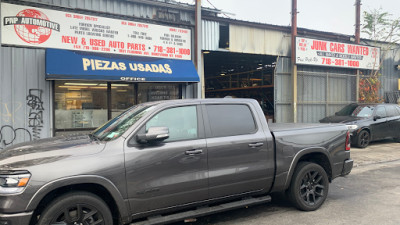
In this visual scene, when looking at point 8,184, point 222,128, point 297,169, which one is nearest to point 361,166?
Answer: point 297,169

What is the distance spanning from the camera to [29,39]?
28.5ft

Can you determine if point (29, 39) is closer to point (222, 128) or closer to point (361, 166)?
point (222, 128)

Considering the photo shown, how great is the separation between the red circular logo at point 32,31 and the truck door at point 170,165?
262 inches

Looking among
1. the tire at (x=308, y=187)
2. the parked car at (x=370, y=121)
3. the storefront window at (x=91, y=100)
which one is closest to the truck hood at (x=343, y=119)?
the parked car at (x=370, y=121)

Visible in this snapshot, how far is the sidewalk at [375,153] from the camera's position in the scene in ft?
29.6

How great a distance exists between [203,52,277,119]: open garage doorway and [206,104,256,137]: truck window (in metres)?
8.18

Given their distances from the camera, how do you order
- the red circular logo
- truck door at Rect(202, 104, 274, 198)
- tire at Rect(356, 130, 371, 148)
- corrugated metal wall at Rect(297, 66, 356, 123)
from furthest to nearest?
corrugated metal wall at Rect(297, 66, 356, 123), tire at Rect(356, 130, 371, 148), the red circular logo, truck door at Rect(202, 104, 274, 198)

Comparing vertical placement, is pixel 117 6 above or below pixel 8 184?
above

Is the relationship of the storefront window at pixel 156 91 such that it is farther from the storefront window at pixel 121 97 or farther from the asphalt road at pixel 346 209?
the asphalt road at pixel 346 209

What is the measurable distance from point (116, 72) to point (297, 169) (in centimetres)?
620

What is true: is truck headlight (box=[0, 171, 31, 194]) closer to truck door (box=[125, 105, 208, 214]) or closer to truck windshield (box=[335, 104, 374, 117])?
truck door (box=[125, 105, 208, 214])

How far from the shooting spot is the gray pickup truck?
317cm

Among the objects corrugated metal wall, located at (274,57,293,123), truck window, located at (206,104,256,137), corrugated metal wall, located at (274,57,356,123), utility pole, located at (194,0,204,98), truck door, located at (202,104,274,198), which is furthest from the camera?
corrugated metal wall, located at (274,57,356,123)

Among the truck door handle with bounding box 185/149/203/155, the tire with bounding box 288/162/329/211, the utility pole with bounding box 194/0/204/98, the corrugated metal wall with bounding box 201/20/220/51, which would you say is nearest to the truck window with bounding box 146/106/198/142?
the truck door handle with bounding box 185/149/203/155
